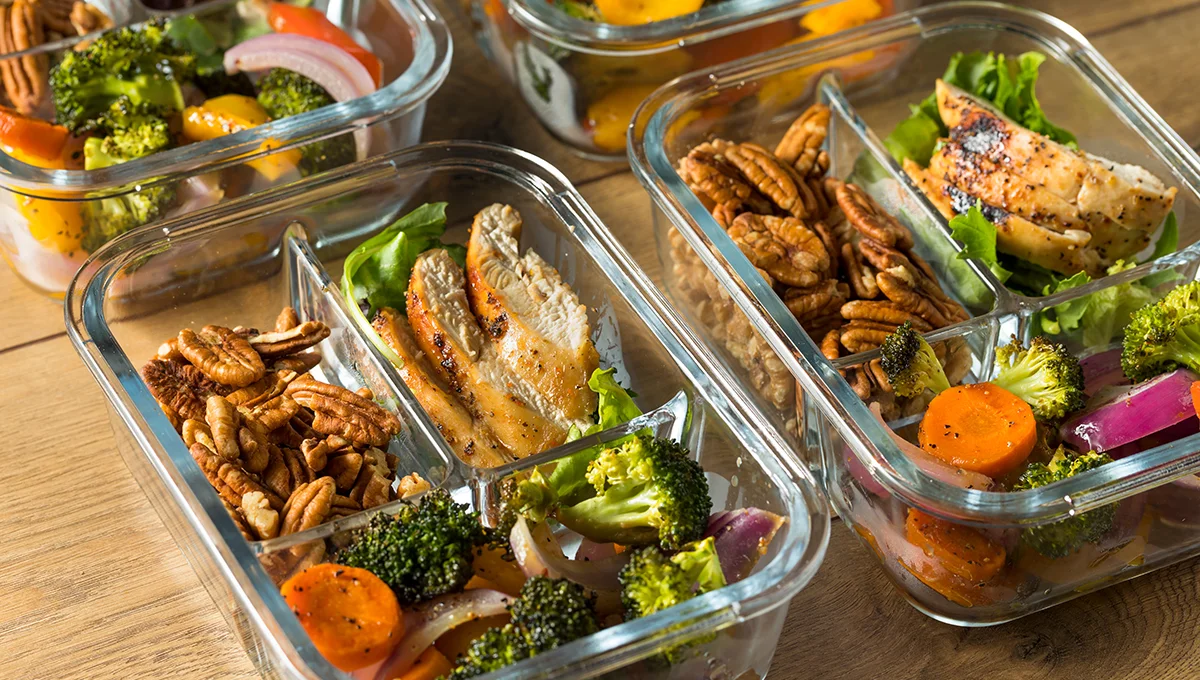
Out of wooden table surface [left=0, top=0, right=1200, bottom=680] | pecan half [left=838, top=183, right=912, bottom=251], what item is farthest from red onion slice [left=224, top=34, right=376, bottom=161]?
pecan half [left=838, top=183, right=912, bottom=251]

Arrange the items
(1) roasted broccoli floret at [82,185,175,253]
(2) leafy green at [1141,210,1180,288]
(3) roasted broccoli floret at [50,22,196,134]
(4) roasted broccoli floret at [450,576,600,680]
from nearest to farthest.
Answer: (4) roasted broccoli floret at [450,576,600,680] < (1) roasted broccoli floret at [82,185,175,253] < (2) leafy green at [1141,210,1180,288] < (3) roasted broccoli floret at [50,22,196,134]

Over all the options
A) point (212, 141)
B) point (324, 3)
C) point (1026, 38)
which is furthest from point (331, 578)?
point (1026, 38)

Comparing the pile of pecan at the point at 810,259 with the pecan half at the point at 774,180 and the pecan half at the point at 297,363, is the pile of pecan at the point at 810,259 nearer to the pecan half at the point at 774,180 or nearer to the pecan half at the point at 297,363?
the pecan half at the point at 774,180

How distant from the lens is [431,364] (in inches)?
74.7

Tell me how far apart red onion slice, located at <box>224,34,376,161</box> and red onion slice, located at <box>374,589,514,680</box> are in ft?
3.54

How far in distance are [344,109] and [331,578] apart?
923 millimetres

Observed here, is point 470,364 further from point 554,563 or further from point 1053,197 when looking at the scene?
point 1053,197

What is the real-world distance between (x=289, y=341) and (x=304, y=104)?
57 centimetres

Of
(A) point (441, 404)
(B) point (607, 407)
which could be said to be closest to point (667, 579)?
(B) point (607, 407)

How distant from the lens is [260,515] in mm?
1615

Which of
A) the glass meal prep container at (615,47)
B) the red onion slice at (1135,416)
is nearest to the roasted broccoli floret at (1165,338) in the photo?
the red onion slice at (1135,416)

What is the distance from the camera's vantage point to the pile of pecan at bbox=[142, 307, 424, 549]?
1.66 metres

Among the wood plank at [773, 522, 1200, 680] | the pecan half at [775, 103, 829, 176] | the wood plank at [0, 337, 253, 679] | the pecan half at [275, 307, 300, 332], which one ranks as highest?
the pecan half at [775, 103, 829, 176]

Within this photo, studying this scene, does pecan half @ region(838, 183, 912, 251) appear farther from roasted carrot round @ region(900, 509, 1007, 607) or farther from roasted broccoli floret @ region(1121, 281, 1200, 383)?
roasted carrot round @ region(900, 509, 1007, 607)
